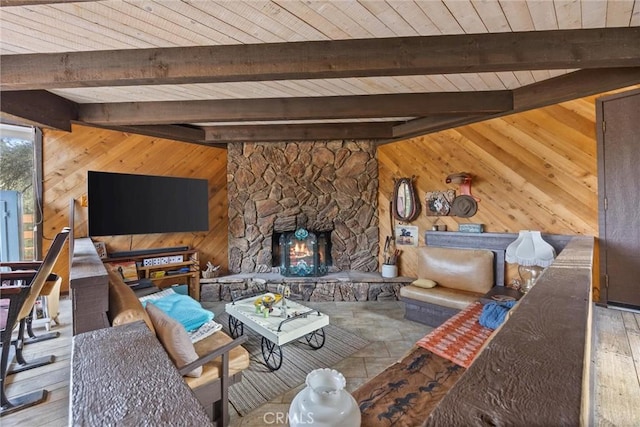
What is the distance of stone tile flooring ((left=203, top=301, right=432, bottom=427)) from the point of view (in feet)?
6.17

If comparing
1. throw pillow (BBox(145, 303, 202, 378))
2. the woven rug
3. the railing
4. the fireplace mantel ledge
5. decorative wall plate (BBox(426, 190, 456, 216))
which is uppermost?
decorative wall plate (BBox(426, 190, 456, 216))

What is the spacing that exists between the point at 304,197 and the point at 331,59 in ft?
8.63

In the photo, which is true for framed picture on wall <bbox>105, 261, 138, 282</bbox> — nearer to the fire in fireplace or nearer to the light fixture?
the fire in fireplace

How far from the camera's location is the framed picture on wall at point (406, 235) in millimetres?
3941

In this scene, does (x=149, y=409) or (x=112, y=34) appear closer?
(x=149, y=409)

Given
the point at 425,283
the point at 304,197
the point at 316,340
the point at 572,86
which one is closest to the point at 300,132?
the point at 304,197

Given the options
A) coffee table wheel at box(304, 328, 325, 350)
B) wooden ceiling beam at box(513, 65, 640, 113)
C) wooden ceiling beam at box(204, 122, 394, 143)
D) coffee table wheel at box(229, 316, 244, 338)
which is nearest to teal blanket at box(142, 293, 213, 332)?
coffee table wheel at box(229, 316, 244, 338)

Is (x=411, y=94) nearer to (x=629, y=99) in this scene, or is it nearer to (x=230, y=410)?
(x=629, y=99)

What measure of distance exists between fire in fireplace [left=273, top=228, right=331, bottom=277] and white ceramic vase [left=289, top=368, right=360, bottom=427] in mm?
3620

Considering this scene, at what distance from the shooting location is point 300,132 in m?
4.03

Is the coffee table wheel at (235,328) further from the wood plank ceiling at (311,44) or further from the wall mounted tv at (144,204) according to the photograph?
the wood plank ceiling at (311,44)

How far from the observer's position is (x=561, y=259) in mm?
1572

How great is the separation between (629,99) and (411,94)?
5.90ft

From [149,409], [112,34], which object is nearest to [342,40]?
[112,34]
